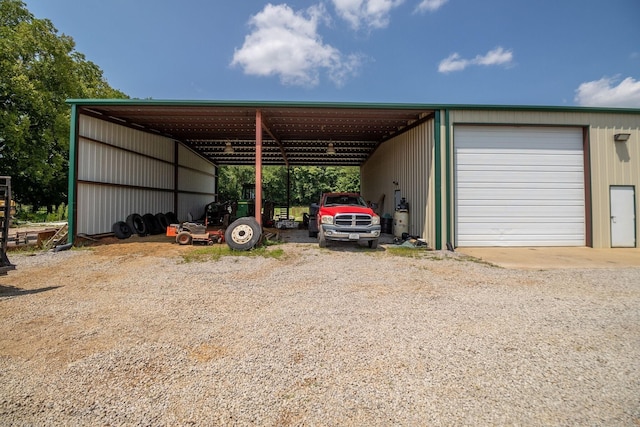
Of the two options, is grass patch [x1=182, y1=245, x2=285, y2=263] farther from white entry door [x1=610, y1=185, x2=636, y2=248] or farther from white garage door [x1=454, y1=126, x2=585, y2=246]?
white entry door [x1=610, y1=185, x2=636, y2=248]

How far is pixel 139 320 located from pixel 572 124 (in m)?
14.3

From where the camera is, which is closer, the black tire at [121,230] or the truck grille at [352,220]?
the truck grille at [352,220]

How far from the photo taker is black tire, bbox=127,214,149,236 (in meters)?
13.2

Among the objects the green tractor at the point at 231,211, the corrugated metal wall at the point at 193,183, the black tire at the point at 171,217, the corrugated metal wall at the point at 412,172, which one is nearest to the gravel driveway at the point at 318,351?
the corrugated metal wall at the point at 412,172

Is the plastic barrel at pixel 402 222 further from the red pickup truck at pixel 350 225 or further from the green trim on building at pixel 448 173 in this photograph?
the red pickup truck at pixel 350 225

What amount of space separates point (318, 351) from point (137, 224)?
13435 mm

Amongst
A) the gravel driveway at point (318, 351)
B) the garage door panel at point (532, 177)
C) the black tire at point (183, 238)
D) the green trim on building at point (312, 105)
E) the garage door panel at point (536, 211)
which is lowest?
the gravel driveway at point (318, 351)

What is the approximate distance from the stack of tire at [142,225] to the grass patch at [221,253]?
4679mm

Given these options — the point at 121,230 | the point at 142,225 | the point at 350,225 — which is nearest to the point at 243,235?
the point at 350,225

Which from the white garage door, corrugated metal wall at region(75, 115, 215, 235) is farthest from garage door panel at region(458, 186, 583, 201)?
corrugated metal wall at region(75, 115, 215, 235)

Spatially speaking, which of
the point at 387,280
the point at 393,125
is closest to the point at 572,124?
the point at 393,125

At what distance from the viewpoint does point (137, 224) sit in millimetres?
13711

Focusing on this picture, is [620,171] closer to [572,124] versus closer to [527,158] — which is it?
[572,124]

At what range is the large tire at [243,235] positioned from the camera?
9.77 metres
